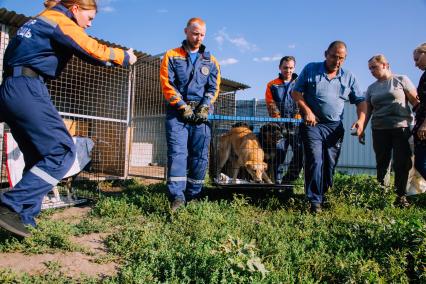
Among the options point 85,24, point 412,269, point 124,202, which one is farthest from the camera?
point 124,202

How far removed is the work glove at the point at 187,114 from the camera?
4.12 meters

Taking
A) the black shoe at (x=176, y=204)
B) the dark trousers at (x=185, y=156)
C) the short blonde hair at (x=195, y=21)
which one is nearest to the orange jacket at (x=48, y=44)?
the dark trousers at (x=185, y=156)

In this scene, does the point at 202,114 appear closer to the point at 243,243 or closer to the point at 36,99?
the point at 36,99

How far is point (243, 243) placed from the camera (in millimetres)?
2295

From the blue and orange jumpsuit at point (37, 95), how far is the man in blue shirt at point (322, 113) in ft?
8.65

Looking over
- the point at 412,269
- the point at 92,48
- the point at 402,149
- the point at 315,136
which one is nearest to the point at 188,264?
the point at 412,269

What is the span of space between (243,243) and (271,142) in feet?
9.79

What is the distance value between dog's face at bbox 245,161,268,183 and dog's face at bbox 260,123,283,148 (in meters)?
0.36

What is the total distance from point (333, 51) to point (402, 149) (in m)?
1.91

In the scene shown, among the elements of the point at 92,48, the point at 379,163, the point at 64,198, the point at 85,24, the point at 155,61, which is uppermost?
the point at 155,61

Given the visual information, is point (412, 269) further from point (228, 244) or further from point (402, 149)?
point (402, 149)

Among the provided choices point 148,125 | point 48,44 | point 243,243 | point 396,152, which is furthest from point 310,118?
point 148,125

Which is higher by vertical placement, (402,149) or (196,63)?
(196,63)

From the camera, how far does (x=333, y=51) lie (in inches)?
171
